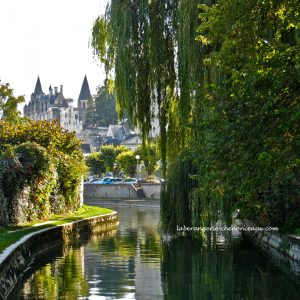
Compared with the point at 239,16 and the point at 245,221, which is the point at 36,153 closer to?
the point at 245,221

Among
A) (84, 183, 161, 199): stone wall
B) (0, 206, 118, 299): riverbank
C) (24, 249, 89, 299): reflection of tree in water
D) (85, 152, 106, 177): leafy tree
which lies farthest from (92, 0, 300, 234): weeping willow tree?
(85, 152, 106, 177): leafy tree

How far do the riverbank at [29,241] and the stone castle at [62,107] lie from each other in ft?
455

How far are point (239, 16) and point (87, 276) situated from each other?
6981 mm

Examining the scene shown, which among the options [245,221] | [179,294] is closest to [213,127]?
[179,294]

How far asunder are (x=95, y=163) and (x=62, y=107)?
8706 centimetres

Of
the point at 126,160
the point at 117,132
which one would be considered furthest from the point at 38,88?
the point at 126,160

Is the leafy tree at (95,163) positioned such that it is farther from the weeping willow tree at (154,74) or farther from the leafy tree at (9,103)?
the weeping willow tree at (154,74)

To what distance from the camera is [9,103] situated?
174 feet

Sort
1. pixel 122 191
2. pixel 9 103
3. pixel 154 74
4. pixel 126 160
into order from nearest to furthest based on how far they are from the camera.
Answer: pixel 154 74
pixel 9 103
pixel 122 191
pixel 126 160

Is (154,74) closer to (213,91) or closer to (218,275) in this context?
(213,91)

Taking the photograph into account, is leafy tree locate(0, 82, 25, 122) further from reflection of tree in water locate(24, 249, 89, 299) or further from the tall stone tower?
the tall stone tower

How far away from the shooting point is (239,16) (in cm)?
1455

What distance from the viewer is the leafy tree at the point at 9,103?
53.1m

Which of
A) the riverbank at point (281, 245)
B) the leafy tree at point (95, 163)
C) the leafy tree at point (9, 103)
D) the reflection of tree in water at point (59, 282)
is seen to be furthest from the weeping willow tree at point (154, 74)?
the leafy tree at point (95, 163)
